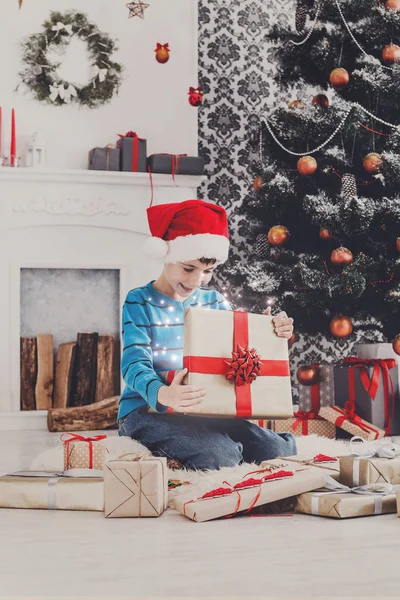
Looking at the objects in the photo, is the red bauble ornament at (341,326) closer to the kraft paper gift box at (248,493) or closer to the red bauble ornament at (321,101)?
the red bauble ornament at (321,101)

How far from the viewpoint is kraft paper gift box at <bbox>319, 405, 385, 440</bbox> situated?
10.5 feet

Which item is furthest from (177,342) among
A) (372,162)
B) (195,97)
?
(195,97)

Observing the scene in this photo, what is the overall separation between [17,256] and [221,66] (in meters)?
1.77

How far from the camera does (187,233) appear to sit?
7.43 feet

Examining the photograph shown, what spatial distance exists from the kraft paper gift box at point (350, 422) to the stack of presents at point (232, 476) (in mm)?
1193

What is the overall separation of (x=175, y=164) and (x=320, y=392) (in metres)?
1.57

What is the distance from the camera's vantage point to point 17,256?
13.7ft

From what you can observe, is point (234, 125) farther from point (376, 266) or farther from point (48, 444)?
point (48, 444)

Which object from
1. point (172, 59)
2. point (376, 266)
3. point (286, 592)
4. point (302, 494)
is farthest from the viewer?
point (172, 59)

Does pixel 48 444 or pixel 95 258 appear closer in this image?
pixel 48 444

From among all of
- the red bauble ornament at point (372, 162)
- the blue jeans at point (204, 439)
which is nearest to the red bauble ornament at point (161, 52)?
the red bauble ornament at point (372, 162)

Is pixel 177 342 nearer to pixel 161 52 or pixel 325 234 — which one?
pixel 325 234

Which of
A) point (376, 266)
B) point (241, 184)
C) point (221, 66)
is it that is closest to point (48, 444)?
point (376, 266)

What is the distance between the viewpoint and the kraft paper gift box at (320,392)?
3.62 m
